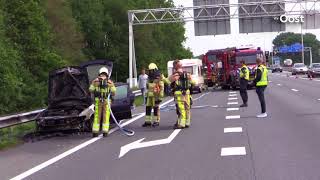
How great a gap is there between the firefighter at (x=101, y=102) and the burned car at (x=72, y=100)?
0.54 meters

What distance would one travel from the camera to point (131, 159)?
1116cm

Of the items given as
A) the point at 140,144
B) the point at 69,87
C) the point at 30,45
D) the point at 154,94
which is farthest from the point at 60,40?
the point at 140,144

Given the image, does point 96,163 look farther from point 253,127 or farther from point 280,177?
point 253,127

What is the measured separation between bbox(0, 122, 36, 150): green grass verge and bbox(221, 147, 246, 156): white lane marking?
17.4ft

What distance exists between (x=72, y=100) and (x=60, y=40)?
27.6 metres

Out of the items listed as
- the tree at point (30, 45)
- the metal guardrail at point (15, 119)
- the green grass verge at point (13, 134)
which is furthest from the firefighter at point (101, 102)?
the tree at point (30, 45)

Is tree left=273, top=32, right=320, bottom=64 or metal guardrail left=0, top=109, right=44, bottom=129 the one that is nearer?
→ metal guardrail left=0, top=109, right=44, bottom=129

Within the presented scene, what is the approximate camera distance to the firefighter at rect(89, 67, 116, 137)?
598 inches

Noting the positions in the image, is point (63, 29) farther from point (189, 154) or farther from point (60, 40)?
point (189, 154)

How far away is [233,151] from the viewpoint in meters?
11.4

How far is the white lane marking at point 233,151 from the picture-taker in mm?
11051

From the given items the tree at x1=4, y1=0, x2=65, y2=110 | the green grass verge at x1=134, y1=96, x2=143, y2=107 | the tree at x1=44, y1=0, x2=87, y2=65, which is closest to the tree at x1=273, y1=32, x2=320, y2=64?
the tree at x1=44, y1=0, x2=87, y2=65
